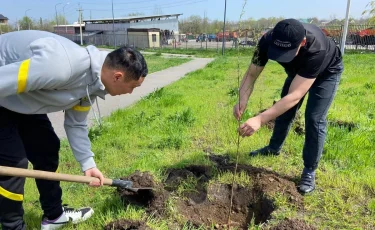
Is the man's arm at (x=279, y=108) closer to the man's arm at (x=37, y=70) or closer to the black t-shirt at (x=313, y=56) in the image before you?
the black t-shirt at (x=313, y=56)

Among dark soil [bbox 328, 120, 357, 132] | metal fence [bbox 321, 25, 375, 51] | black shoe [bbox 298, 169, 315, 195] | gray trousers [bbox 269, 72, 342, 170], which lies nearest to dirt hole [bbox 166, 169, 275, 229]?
black shoe [bbox 298, 169, 315, 195]

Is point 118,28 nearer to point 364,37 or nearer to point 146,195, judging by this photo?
point 364,37

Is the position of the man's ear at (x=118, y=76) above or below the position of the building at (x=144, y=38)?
above

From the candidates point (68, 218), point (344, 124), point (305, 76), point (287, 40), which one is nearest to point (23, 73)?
point (68, 218)

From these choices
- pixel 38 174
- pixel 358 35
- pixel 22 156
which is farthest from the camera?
pixel 358 35

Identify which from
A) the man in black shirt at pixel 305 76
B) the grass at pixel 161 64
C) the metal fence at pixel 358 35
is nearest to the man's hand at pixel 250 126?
the man in black shirt at pixel 305 76

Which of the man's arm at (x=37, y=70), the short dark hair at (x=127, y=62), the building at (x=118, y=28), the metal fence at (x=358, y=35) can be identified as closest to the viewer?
the man's arm at (x=37, y=70)

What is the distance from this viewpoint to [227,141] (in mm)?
4629

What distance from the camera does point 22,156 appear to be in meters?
2.27

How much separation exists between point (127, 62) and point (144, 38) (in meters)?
44.1

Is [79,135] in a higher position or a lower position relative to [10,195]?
higher

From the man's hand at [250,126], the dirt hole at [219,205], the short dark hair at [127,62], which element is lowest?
the dirt hole at [219,205]

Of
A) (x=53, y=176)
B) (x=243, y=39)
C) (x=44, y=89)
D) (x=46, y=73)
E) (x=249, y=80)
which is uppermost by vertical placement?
(x=243, y=39)

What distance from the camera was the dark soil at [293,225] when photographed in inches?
102
